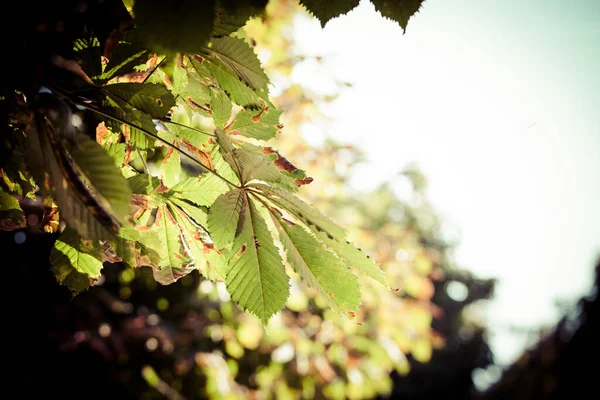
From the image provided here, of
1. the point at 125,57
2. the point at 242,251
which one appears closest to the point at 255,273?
the point at 242,251

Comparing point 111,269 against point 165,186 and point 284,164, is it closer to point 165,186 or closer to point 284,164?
point 165,186

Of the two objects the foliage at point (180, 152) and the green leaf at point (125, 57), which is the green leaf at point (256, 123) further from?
the green leaf at point (125, 57)

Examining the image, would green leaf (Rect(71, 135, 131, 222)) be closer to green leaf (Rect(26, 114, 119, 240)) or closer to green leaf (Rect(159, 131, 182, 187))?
green leaf (Rect(26, 114, 119, 240))

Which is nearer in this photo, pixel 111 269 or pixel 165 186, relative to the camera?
pixel 165 186

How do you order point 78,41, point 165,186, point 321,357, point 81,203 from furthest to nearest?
point 321,357 < point 165,186 < point 78,41 < point 81,203

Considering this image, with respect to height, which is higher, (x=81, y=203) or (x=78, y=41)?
(x=78, y=41)

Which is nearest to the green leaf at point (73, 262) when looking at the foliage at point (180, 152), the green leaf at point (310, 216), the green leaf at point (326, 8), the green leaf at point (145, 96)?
the foliage at point (180, 152)

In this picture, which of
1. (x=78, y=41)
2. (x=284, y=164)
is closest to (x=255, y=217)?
(x=284, y=164)
